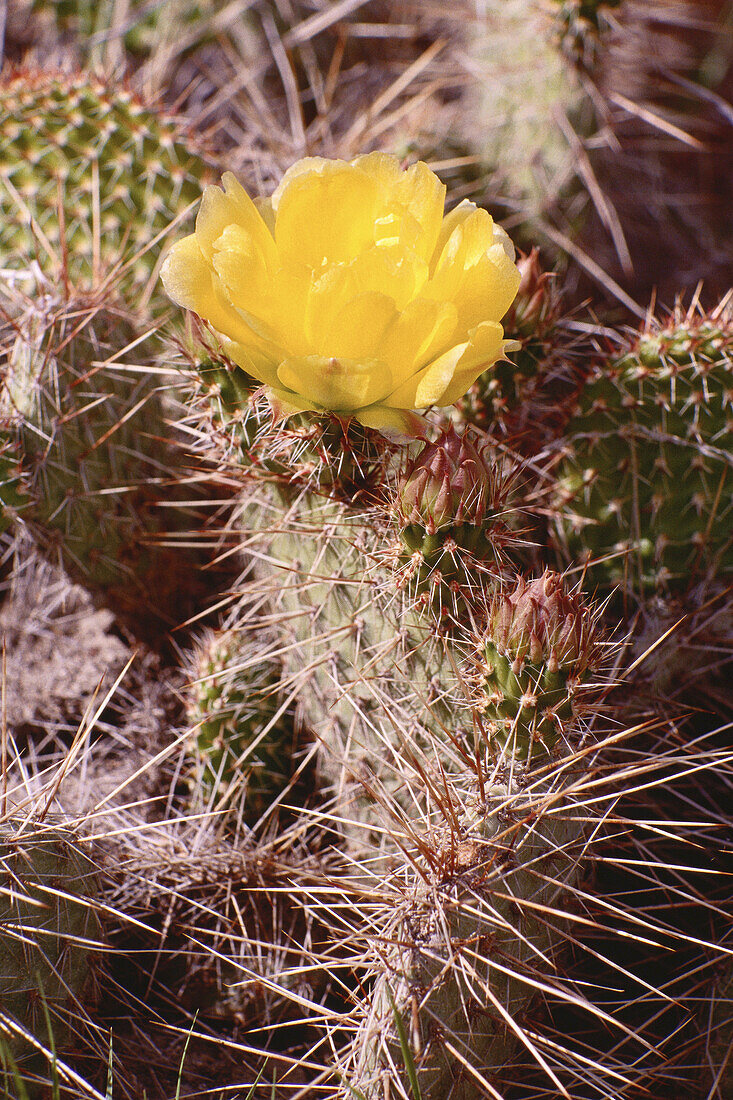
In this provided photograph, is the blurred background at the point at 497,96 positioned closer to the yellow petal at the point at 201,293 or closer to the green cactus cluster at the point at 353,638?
the green cactus cluster at the point at 353,638

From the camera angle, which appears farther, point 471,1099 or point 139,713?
point 139,713

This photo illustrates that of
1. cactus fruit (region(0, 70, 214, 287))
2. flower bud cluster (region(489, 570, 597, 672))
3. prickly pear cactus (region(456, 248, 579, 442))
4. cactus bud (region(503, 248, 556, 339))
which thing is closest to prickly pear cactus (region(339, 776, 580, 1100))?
flower bud cluster (region(489, 570, 597, 672))

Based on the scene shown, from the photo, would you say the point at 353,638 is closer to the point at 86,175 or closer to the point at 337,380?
the point at 337,380

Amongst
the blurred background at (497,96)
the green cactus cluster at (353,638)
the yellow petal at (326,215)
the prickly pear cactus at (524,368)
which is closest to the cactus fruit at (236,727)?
the green cactus cluster at (353,638)

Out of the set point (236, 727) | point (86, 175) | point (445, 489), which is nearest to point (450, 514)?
point (445, 489)

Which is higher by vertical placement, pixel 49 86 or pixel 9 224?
pixel 49 86

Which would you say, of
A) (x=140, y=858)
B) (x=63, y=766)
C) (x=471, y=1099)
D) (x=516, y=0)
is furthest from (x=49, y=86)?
(x=471, y=1099)

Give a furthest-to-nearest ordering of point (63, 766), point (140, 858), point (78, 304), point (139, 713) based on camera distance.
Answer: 1. point (139, 713)
2. point (78, 304)
3. point (140, 858)
4. point (63, 766)

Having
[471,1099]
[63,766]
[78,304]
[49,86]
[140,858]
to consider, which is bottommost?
[471,1099]

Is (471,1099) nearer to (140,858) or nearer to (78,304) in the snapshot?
(140,858)
